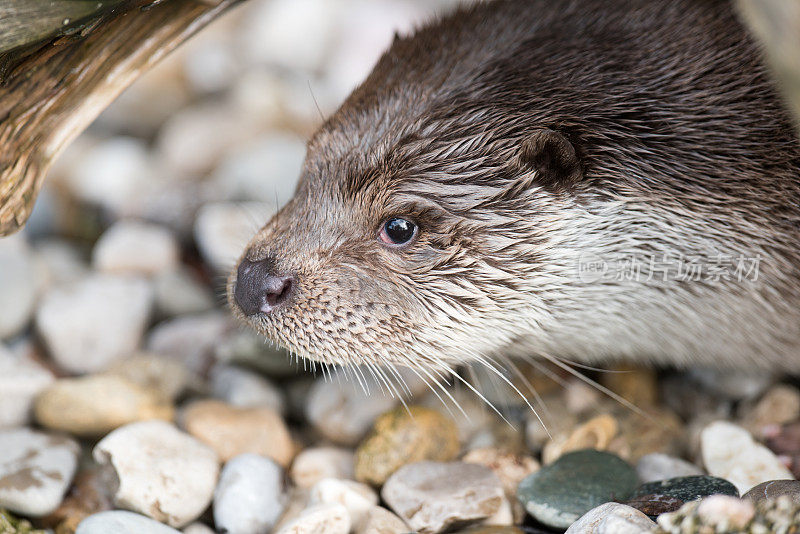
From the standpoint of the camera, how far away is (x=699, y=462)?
2277 millimetres

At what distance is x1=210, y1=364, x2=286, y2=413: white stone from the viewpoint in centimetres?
259

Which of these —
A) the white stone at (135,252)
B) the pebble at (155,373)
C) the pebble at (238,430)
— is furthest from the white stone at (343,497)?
the white stone at (135,252)

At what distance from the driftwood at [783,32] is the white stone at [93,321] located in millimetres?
2214

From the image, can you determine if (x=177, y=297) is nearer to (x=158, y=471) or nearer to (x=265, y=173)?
(x=265, y=173)

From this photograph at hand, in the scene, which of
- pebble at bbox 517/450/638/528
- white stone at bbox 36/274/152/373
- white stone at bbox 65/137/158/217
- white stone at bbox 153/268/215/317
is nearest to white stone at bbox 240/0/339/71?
white stone at bbox 65/137/158/217

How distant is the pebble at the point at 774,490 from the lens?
1779mm

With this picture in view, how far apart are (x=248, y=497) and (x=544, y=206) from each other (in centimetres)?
112

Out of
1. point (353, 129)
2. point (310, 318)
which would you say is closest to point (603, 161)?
point (353, 129)

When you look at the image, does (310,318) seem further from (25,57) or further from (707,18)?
(707,18)

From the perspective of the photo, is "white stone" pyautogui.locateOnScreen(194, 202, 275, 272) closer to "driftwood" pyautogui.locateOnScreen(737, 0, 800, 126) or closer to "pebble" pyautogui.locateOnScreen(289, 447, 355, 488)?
"pebble" pyautogui.locateOnScreen(289, 447, 355, 488)

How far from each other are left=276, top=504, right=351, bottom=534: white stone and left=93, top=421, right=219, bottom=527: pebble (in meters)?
0.29

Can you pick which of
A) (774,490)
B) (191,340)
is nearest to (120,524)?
(191,340)

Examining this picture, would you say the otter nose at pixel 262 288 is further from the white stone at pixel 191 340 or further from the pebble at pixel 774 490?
the pebble at pixel 774 490

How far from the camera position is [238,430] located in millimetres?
2348
